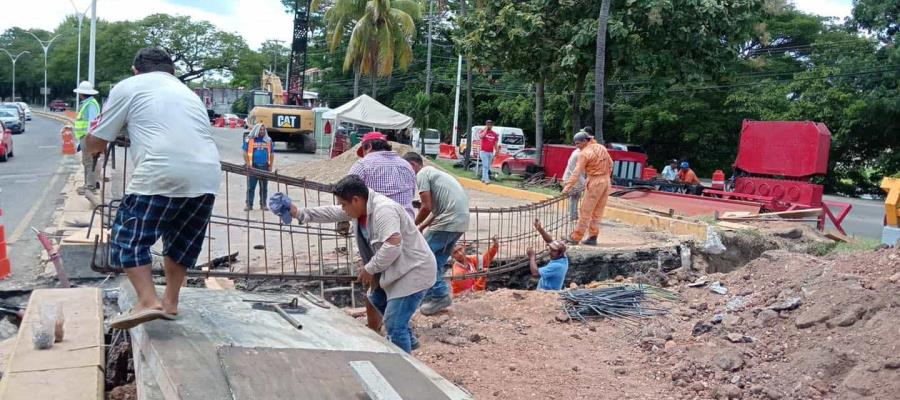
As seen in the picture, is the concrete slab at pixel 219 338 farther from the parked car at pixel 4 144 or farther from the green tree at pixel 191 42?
the green tree at pixel 191 42

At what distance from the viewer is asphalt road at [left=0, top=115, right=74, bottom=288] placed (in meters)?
8.18

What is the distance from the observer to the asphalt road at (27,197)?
8180 millimetres

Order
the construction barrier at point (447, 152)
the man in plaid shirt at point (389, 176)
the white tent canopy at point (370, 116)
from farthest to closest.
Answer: the construction barrier at point (447, 152)
the white tent canopy at point (370, 116)
the man in plaid shirt at point (389, 176)

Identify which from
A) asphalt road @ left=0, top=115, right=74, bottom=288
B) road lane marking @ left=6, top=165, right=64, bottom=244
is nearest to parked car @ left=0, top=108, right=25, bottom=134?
asphalt road @ left=0, top=115, right=74, bottom=288

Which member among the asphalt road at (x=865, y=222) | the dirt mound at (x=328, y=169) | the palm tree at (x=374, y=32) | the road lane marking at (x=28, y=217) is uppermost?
the palm tree at (x=374, y=32)

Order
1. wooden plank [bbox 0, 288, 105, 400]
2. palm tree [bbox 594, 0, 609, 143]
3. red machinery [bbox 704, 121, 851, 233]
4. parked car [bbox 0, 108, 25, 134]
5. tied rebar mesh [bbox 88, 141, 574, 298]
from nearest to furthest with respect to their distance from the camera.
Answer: wooden plank [bbox 0, 288, 105, 400]
tied rebar mesh [bbox 88, 141, 574, 298]
red machinery [bbox 704, 121, 851, 233]
palm tree [bbox 594, 0, 609, 143]
parked car [bbox 0, 108, 25, 134]

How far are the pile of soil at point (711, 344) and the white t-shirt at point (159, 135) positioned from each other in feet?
8.05

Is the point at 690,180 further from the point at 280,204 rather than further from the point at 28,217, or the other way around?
the point at 280,204

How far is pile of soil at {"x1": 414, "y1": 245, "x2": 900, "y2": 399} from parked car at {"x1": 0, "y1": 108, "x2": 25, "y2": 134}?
3104cm

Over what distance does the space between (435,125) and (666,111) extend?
1501 cm

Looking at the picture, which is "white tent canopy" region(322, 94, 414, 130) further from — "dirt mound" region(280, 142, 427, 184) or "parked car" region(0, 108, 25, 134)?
"parked car" region(0, 108, 25, 134)

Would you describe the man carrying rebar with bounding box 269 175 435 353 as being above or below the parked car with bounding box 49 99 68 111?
below

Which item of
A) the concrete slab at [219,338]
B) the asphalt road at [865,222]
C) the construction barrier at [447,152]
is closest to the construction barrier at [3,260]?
the concrete slab at [219,338]

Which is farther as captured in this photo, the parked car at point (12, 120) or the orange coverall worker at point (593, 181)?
the parked car at point (12, 120)
